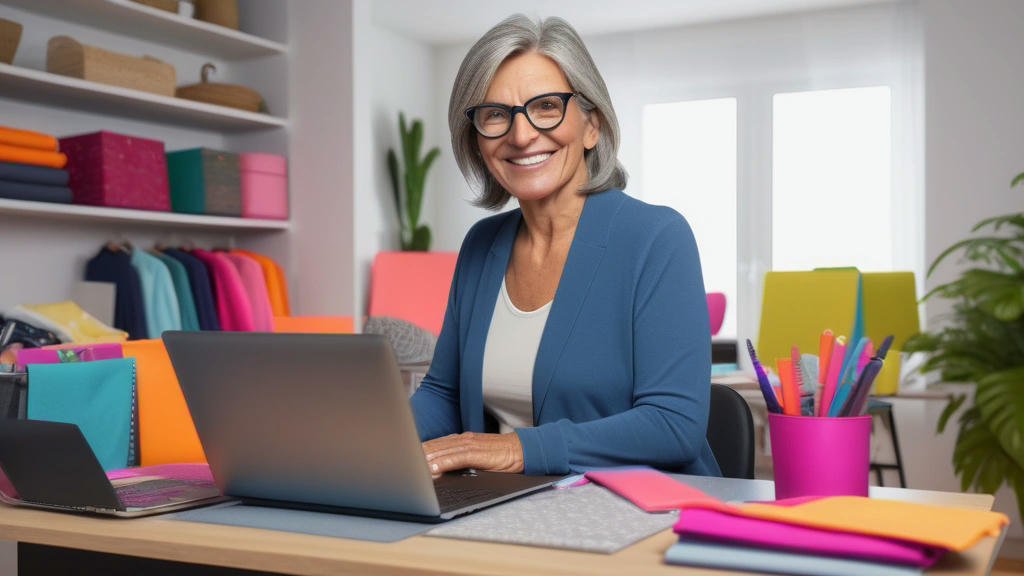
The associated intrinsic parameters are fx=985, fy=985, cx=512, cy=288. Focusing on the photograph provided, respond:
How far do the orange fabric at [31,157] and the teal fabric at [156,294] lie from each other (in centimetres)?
45

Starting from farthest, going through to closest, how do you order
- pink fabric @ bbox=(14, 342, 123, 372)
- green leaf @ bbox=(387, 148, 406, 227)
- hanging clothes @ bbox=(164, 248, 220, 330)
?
1. green leaf @ bbox=(387, 148, 406, 227)
2. hanging clothes @ bbox=(164, 248, 220, 330)
3. pink fabric @ bbox=(14, 342, 123, 372)

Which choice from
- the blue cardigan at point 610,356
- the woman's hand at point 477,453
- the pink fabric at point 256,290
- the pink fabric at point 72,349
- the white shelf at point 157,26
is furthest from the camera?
the pink fabric at point 256,290

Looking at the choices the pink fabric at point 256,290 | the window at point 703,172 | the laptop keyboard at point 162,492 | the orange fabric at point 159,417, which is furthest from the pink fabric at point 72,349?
the window at point 703,172

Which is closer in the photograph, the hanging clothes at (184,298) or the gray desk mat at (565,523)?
the gray desk mat at (565,523)

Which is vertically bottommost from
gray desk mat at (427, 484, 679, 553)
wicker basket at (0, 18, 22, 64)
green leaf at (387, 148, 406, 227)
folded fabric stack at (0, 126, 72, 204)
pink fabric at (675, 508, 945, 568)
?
gray desk mat at (427, 484, 679, 553)

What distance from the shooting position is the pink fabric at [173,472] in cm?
114

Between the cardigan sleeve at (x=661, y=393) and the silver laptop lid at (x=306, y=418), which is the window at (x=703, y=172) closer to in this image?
the cardigan sleeve at (x=661, y=393)

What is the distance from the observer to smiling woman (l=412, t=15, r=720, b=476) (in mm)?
1237

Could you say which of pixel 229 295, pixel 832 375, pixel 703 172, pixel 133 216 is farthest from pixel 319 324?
pixel 703 172

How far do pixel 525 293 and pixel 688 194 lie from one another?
4.89 metres

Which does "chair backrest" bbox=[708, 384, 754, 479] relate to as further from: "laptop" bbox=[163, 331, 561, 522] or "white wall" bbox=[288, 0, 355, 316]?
"white wall" bbox=[288, 0, 355, 316]

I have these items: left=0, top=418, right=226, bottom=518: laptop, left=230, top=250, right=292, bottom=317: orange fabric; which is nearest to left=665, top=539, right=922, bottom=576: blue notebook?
left=0, top=418, right=226, bottom=518: laptop

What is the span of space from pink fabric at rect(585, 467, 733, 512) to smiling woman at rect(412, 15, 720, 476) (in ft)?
0.32

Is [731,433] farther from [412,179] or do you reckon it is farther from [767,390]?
[412,179]
